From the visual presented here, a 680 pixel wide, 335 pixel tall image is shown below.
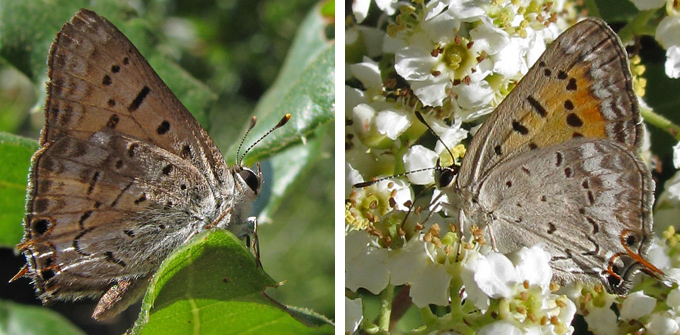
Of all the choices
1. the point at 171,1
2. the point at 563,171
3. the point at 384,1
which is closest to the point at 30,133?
the point at 171,1

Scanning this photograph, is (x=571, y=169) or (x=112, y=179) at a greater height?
(x=112, y=179)

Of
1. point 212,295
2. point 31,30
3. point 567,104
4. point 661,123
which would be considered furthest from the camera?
point 31,30

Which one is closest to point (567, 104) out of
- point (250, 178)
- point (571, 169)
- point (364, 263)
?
point (571, 169)

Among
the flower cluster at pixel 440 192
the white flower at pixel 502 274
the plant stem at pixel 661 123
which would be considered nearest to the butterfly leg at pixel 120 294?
the flower cluster at pixel 440 192

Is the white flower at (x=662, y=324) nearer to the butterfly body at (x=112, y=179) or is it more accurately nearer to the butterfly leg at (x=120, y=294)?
the butterfly body at (x=112, y=179)

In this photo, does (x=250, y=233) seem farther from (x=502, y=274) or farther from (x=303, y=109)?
(x=502, y=274)

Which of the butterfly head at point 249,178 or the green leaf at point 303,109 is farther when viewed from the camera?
the green leaf at point 303,109
